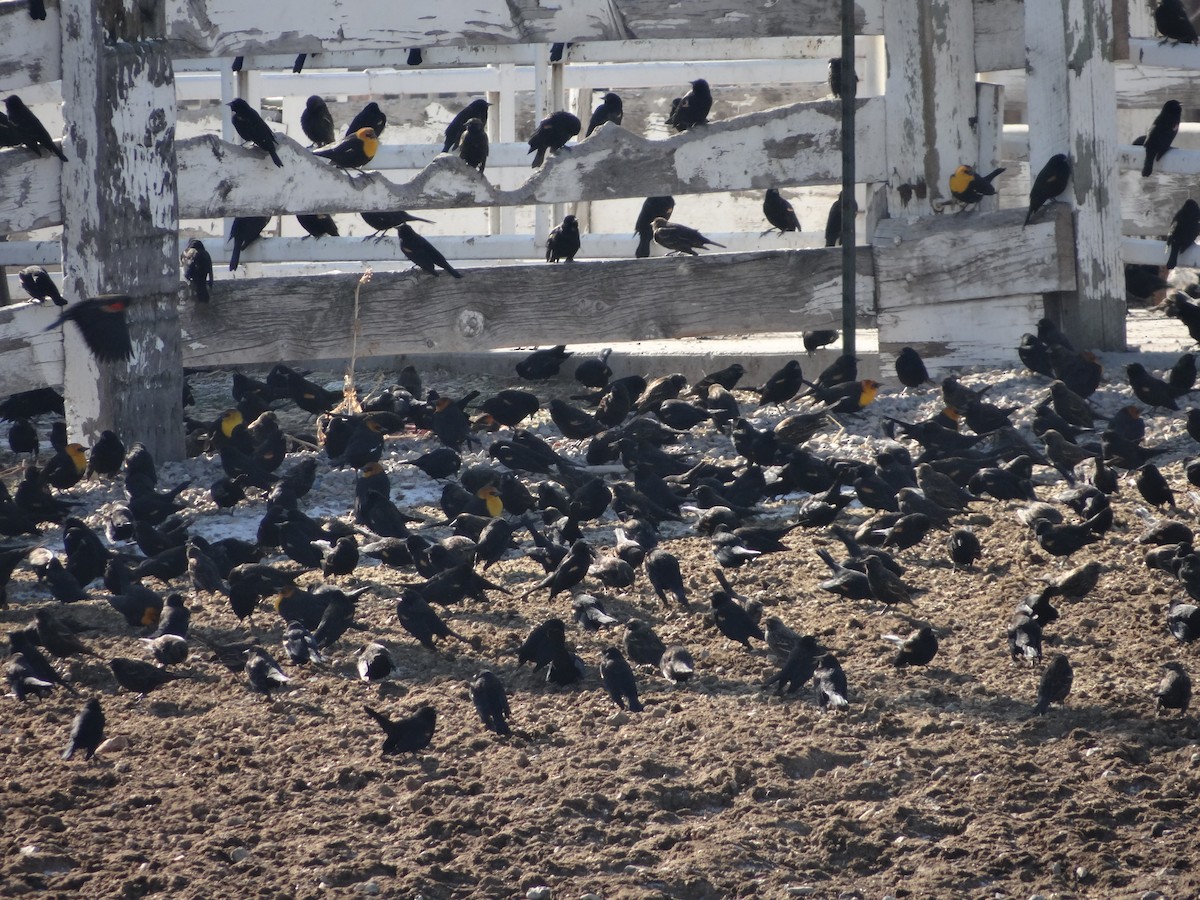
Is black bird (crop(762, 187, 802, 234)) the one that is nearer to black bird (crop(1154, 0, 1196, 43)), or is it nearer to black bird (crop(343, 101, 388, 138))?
black bird (crop(1154, 0, 1196, 43))

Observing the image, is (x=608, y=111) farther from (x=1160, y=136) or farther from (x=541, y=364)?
(x=1160, y=136)

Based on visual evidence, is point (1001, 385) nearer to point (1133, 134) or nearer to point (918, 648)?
point (918, 648)

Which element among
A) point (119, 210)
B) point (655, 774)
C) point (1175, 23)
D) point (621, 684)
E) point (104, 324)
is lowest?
point (655, 774)

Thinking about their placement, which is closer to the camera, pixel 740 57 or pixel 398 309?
pixel 398 309

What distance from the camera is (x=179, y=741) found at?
15.6 feet

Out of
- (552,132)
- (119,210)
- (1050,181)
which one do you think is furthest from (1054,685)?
(552,132)

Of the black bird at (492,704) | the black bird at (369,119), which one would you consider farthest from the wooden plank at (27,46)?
the black bird at (492,704)

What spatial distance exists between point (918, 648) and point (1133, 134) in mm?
10635

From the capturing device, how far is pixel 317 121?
11289 mm

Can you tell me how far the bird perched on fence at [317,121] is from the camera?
1124 centimetres

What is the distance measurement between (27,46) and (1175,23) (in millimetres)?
6988

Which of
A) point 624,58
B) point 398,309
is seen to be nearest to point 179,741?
point 398,309

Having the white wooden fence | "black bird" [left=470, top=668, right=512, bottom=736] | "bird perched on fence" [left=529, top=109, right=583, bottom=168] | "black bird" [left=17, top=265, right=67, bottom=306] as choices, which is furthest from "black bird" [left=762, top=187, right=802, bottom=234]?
"black bird" [left=470, top=668, right=512, bottom=736]

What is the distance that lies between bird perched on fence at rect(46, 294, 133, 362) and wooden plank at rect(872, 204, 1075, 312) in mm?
4623
